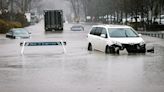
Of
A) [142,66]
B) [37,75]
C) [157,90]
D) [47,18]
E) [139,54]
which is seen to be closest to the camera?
[157,90]

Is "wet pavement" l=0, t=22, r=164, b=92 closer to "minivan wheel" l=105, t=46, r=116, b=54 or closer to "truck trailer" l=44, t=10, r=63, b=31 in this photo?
"minivan wheel" l=105, t=46, r=116, b=54

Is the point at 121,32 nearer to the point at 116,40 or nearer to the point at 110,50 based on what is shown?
the point at 116,40

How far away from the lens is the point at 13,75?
15.2m

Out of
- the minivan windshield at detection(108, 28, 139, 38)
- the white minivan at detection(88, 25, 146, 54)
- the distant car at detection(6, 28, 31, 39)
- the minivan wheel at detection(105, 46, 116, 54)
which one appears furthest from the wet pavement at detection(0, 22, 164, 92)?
the distant car at detection(6, 28, 31, 39)

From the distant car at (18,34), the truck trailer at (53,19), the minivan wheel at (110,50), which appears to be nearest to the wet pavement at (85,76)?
the minivan wheel at (110,50)

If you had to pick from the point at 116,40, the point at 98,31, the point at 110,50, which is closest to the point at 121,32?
the point at 116,40

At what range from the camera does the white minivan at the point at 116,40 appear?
79.4 feet

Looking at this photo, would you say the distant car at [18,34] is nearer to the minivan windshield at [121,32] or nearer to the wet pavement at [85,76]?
the minivan windshield at [121,32]

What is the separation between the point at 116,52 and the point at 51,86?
12.1 m

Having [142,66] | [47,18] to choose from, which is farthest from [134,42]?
[47,18]

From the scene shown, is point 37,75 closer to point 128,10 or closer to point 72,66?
point 72,66

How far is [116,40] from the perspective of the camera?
24391mm

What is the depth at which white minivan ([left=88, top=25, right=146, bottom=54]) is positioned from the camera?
79.4ft

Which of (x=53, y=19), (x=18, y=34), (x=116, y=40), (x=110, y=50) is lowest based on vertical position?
(x=18, y=34)
